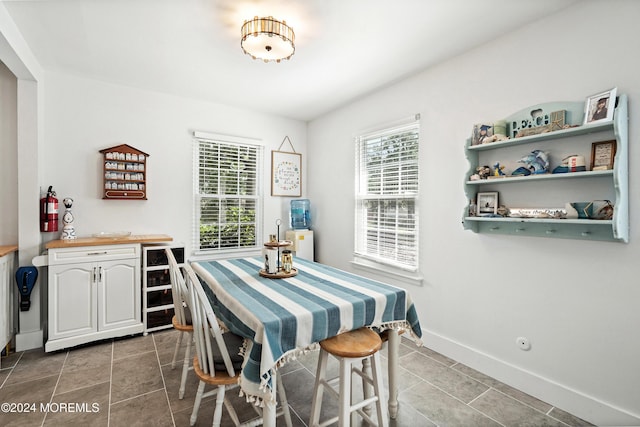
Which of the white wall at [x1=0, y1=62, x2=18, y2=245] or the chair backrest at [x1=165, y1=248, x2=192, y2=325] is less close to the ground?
the white wall at [x1=0, y1=62, x2=18, y2=245]

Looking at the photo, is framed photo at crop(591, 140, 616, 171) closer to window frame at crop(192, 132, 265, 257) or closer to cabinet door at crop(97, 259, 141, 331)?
window frame at crop(192, 132, 265, 257)

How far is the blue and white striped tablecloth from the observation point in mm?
1360

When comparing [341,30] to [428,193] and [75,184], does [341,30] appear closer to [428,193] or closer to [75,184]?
[428,193]

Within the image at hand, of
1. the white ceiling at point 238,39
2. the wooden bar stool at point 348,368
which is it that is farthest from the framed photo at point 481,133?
the wooden bar stool at point 348,368

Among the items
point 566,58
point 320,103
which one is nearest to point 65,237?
point 320,103

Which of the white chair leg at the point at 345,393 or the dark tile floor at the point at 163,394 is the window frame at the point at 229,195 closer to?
the dark tile floor at the point at 163,394

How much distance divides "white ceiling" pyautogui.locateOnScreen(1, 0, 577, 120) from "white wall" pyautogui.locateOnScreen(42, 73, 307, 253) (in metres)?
0.23

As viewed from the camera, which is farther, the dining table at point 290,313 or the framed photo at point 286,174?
the framed photo at point 286,174

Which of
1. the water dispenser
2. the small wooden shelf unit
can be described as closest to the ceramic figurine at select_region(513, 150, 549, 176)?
the water dispenser

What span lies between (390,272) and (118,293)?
2.81 meters

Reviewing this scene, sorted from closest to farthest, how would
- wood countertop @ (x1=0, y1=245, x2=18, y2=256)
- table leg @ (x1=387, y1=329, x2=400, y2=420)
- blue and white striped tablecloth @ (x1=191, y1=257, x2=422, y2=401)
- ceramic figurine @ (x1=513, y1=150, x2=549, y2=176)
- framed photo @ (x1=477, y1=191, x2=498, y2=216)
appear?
blue and white striped tablecloth @ (x1=191, y1=257, x2=422, y2=401) → table leg @ (x1=387, y1=329, x2=400, y2=420) → ceramic figurine @ (x1=513, y1=150, x2=549, y2=176) → framed photo @ (x1=477, y1=191, x2=498, y2=216) → wood countertop @ (x1=0, y1=245, x2=18, y2=256)

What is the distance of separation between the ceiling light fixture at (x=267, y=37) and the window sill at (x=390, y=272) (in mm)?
2330

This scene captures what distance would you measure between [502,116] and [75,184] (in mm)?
4107

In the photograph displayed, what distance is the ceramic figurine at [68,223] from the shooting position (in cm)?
299
